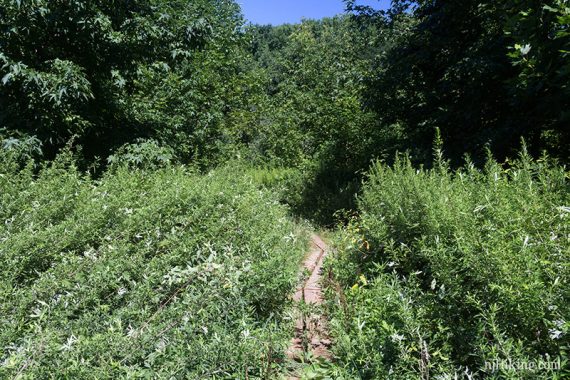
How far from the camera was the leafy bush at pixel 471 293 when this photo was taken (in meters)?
1.83

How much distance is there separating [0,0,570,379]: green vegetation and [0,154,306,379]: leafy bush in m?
0.02

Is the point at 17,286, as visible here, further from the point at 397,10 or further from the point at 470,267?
the point at 397,10

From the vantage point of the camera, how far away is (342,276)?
337cm

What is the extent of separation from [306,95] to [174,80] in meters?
3.56

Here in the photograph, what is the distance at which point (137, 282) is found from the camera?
293 centimetres

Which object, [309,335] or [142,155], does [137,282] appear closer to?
[309,335]

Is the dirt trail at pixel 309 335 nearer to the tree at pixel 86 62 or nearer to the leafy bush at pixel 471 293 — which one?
the leafy bush at pixel 471 293

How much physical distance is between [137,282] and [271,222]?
1723 millimetres

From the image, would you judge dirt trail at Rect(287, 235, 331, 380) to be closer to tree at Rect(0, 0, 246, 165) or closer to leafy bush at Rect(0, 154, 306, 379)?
leafy bush at Rect(0, 154, 306, 379)

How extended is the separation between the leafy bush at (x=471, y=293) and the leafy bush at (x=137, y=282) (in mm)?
583

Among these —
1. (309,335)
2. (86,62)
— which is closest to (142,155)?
(86,62)

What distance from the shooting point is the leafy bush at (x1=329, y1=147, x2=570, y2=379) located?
1831 mm

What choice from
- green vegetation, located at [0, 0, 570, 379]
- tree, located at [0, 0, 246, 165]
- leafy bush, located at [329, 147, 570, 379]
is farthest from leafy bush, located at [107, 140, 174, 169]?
leafy bush, located at [329, 147, 570, 379]

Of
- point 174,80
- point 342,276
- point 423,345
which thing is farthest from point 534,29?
point 174,80
